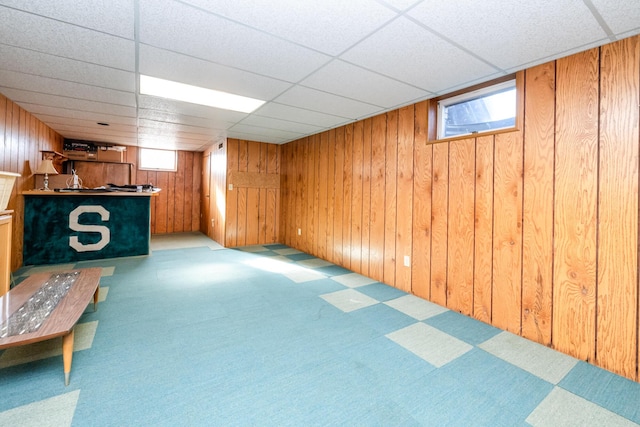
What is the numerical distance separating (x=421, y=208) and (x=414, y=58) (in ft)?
5.37

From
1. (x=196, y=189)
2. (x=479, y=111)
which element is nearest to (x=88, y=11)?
(x=479, y=111)

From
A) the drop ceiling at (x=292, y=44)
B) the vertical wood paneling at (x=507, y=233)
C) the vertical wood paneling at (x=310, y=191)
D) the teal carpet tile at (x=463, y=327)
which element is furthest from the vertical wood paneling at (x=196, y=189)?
the vertical wood paneling at (x=507, y=233)

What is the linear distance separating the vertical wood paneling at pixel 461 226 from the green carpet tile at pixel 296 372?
226mm

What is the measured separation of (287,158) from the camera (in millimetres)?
6277

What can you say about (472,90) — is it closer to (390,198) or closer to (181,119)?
(390,198)

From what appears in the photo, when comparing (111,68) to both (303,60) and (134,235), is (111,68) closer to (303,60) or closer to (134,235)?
(303,60)

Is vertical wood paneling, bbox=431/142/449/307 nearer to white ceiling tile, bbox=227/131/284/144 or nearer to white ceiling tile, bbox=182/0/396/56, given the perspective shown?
white ceiling tile, bbox=182/0/396/56

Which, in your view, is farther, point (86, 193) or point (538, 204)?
point (86, 193)

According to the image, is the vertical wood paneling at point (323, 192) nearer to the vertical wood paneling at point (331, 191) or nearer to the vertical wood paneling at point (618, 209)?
the vertical wood paneling at point (331, 191)

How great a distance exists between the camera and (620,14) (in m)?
1.65

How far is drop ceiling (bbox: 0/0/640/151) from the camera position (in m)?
1.68

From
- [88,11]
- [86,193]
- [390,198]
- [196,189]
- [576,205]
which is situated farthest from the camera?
[196,189]

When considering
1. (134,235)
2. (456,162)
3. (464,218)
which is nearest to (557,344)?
(464,218)

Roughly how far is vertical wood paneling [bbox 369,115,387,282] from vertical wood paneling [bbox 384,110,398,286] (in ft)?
0.21
